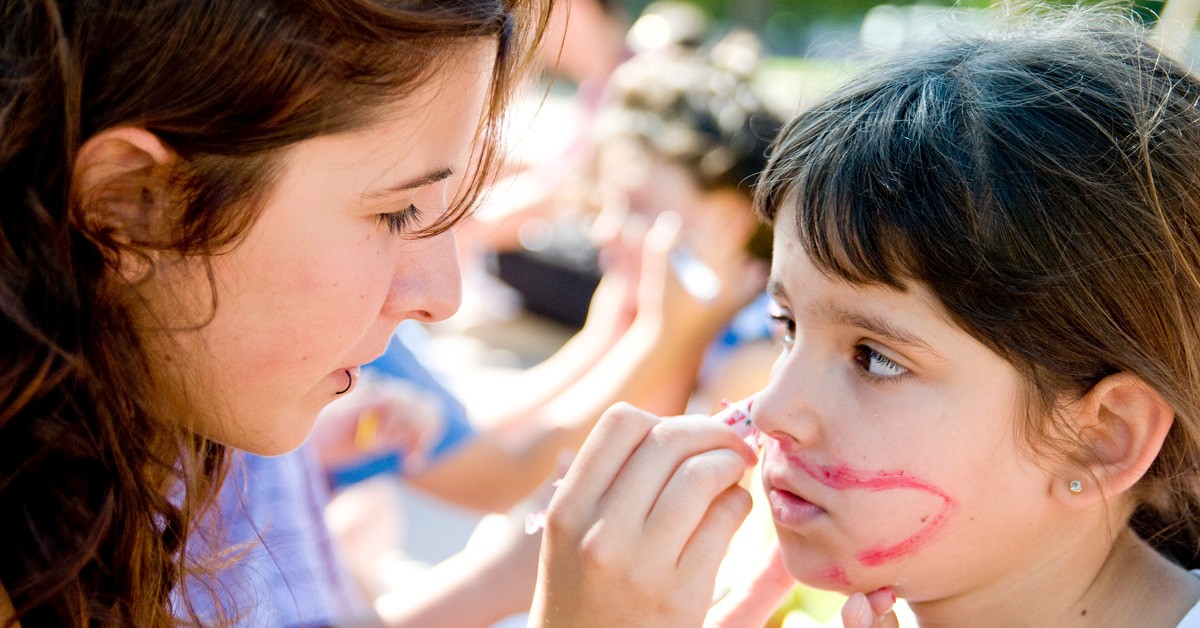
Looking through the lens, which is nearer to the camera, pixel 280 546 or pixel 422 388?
pixel 280 546

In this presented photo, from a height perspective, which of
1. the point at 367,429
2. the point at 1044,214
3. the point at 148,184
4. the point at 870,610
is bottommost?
the point at 367,429

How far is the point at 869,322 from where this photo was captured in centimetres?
120

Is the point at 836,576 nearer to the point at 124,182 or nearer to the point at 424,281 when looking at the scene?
the point at 424,281

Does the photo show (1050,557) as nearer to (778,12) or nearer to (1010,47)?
(1010,47)

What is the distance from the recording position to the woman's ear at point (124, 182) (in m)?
0.98

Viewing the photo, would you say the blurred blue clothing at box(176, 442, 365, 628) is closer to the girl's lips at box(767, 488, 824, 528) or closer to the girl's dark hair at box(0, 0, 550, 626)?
the girl's dark hair at box(0, 0, 550, 626)

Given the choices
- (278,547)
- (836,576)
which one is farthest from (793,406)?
(278,547)

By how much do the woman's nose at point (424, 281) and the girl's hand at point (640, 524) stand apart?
24cm

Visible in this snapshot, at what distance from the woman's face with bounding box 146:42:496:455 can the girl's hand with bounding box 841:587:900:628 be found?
601 mm

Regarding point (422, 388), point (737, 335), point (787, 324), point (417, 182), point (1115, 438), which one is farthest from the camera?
point (737, 335)

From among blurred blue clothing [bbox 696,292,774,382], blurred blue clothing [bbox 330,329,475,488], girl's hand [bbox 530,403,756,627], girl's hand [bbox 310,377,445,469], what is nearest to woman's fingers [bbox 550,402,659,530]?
girl's hand [bbox 530,403,756,627]

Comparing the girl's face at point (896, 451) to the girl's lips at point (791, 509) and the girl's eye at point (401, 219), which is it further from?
the girl's eye at point (401, 219)

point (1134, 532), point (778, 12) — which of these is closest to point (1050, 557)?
point (1134, 532)

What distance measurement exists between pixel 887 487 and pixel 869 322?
0.20 m
